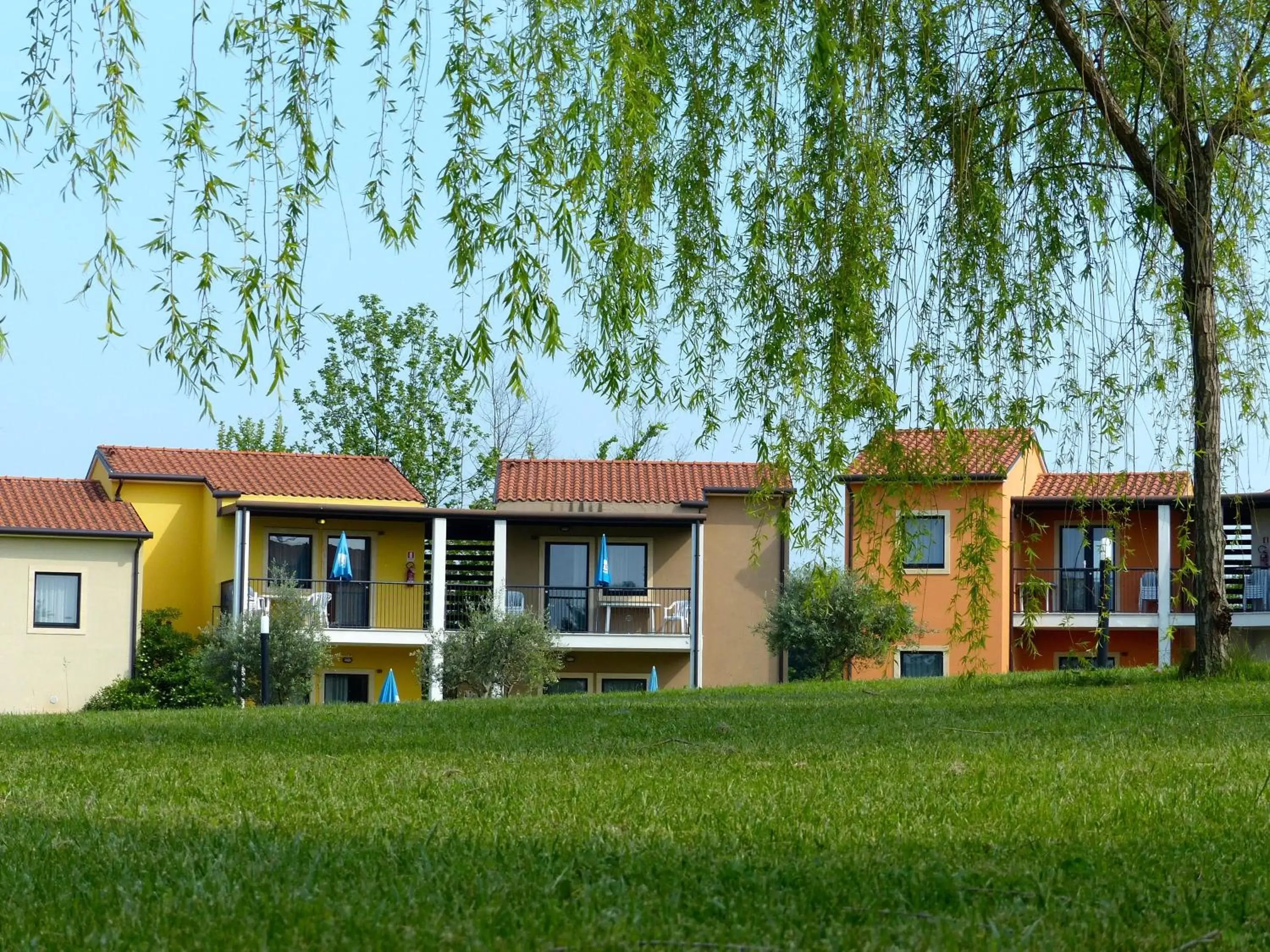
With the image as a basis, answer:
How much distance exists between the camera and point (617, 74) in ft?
21.4

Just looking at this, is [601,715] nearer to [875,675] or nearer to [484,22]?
[484,22]

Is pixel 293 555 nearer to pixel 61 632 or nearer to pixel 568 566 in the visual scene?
pixel 61 632

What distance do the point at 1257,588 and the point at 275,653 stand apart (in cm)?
1952

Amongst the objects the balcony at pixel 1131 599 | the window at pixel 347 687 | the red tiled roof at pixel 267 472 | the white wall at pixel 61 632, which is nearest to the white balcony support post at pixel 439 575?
the red tiled roof at pixel 267 472

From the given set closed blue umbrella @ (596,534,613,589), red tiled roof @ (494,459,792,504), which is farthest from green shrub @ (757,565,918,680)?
red tiled roof @ (494,459,792,504)

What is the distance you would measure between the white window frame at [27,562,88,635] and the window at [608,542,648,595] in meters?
10.8

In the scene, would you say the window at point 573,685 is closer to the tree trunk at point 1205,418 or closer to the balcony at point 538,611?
the balcony at point 538,611

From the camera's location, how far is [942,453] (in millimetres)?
10297

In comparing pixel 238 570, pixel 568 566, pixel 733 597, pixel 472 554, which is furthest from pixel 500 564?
pixel 733 597

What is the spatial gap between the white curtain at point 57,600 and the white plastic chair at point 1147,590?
21666 millimetres

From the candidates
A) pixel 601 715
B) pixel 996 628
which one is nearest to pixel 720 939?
pixel 601 715

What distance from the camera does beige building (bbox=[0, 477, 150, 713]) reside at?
30.2m

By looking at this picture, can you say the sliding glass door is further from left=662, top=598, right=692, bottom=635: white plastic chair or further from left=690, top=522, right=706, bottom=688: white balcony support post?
left=690, top=522, right=706, bottom=688: white balcony support post

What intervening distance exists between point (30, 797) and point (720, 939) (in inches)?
151
